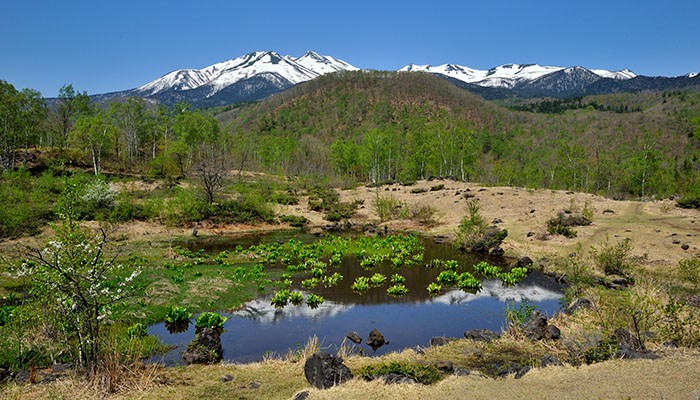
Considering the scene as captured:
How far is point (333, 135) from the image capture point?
167500 millimetres

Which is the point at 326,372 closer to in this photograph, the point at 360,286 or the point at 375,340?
the point at 375,340

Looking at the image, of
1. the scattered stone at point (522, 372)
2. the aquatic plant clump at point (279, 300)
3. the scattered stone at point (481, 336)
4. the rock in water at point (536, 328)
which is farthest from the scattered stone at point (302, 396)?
the aquatic plant clump at point (279, 300)

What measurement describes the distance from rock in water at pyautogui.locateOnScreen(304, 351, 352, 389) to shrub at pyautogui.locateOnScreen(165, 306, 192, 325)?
318 inches

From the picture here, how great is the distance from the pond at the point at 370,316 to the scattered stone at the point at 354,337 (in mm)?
263

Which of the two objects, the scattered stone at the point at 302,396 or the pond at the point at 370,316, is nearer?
the scattered stone at the point at 302,396

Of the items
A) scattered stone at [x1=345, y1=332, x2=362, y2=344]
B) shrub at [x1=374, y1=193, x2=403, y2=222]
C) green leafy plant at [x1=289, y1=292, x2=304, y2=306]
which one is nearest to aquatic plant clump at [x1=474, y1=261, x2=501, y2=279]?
green leafy plant at [x1=289, y1=292, x2=304, y2=306]

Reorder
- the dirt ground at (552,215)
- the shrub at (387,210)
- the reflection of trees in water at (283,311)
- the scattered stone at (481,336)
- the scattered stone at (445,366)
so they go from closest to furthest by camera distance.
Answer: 1. the scattered stone at (445,366)
2. the scattered stone at (481,336)
3. the reflection of trees in water at (283,311)
4. the dirt ground at (552,215)
5. the shrub at (387,210)

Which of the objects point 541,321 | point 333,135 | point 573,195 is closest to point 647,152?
point 573,195

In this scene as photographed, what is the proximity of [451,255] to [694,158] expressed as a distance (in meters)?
128

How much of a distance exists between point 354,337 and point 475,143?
7576cm

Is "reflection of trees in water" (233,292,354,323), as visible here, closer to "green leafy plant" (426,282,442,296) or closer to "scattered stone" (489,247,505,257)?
"green leafy plant" (426,282,442,296)

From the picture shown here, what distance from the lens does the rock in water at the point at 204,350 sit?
442 inches

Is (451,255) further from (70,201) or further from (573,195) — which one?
(70,201)

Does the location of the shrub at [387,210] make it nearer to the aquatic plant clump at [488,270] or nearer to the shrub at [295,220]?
the shrub at [295,220]
